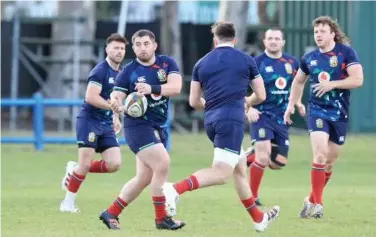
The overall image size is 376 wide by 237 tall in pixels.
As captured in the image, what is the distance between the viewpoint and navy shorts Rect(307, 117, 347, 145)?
1359 cm

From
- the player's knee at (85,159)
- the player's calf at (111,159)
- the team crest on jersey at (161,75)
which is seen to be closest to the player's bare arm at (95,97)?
the player's knee at (85,159)

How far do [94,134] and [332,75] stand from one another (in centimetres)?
297

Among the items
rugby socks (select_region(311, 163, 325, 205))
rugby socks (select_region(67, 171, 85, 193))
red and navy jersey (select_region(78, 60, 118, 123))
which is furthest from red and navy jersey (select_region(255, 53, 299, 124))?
rugby socks (select_region(67, 171, 85, 193))

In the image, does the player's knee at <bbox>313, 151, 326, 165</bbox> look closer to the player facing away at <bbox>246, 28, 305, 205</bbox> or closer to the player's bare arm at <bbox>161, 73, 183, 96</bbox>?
the player facing away at <bbox>246, 28, 305, 205</bbox>

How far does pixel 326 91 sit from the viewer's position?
44.1ft

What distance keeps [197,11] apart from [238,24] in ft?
19.0

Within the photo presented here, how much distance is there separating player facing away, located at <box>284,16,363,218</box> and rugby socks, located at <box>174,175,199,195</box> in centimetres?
246

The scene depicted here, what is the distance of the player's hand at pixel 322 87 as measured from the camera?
43.9 feet

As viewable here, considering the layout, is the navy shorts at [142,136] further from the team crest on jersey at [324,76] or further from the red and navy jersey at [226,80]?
the team crest on jersey at [324,76]

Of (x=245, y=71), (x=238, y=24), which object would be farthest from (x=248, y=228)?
(x=238, y=24)

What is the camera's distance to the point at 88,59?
35.1m

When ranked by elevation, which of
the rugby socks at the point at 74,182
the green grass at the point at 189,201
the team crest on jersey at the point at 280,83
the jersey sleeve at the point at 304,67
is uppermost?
the jersey sleeve at the point at 304,67

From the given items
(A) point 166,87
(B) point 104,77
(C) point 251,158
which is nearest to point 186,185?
(A) point 166,87

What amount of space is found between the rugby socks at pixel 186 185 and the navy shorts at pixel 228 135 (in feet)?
1.46
